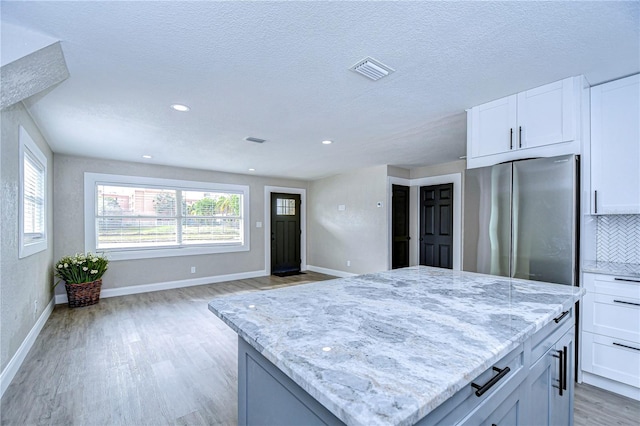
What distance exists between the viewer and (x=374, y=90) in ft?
7.77

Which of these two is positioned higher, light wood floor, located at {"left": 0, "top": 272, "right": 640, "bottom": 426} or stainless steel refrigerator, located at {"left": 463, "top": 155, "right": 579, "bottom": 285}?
stainless steel refrigerator, located at {"left": 463, "top": 155, "right": 579, "bottom": 285}

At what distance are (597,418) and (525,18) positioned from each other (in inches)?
99.0

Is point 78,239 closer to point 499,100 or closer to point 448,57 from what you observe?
point 448,57

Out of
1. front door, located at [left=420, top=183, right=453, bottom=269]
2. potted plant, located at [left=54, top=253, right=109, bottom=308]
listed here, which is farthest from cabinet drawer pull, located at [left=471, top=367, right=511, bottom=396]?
potted plant, located at [left=54, top=253, right=109, bottom=308]

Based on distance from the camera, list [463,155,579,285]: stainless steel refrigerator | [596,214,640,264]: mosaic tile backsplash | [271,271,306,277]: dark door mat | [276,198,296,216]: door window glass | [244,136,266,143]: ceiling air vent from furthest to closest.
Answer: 1. [276,198,296,216]: door window glass
2. [271,271,306,277]: dark door mat
3. [244,136,266,143]: ceiling air vent
4. [596,214,640,264]: mosaic tile backsplash
5. [463,155,579,285]: stainless steel refrigerator

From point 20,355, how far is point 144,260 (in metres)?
2.65

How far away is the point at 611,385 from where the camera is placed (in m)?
2.18

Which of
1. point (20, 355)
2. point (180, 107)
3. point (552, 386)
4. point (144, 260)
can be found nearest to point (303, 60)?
point (180, 107)

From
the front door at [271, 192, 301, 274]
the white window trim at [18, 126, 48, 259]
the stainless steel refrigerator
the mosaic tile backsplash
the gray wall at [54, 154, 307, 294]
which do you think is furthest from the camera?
the front door at [271, 192, 301, 274]

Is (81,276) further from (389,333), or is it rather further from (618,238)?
(618,238)

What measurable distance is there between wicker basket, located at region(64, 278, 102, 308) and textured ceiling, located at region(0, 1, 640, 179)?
7.07ft

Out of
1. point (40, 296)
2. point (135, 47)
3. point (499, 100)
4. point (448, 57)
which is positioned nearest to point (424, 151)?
point (499, 100)

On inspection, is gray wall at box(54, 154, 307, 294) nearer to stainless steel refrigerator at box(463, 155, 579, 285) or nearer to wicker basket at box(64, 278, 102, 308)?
wicker basket at box(64, 278, 102, 308)

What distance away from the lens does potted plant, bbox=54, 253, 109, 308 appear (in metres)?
4.14
